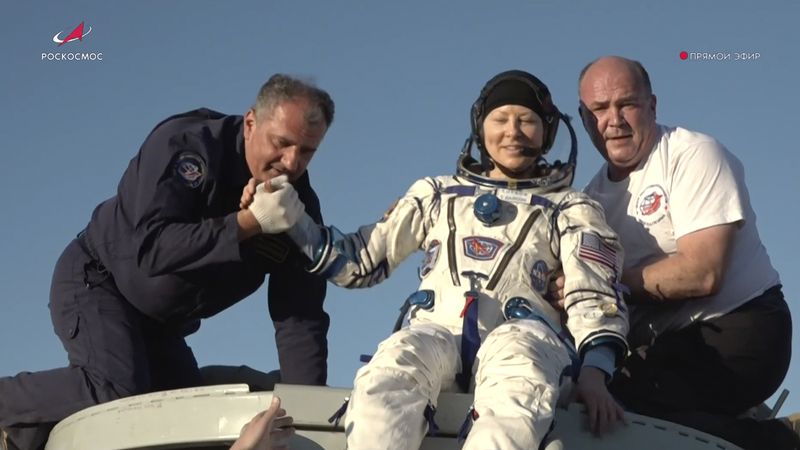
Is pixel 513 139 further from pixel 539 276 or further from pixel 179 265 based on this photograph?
pixel 179 265

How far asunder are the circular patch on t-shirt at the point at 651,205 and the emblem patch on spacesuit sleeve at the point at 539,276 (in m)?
1.09

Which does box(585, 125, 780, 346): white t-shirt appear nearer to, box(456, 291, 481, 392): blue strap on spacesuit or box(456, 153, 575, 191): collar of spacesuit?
box(456, 153, 575, 191): collar of spacesuit

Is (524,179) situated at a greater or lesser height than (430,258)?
greater

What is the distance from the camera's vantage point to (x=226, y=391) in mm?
5176

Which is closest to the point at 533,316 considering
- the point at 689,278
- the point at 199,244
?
the point at 689,278

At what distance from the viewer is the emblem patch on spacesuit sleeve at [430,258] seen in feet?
18.9

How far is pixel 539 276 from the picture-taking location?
569cm

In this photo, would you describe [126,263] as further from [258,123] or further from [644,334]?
[644,334]

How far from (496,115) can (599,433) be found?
5.42 ft

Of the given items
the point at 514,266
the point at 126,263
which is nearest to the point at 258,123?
the point at 126,263

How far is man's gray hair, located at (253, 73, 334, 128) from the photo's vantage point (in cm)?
645

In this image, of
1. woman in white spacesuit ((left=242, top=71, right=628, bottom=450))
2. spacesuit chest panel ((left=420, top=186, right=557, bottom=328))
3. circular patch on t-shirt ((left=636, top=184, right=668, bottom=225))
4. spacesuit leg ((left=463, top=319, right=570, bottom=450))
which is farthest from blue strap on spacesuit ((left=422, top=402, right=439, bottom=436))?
circular patch on t-shirt ((left=636, top=184, right=668, bottom=225))

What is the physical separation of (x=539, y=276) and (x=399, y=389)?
3.61 feet

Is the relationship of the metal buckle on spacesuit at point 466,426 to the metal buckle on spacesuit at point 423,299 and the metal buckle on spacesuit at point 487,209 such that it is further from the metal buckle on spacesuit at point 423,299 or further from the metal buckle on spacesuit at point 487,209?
the metal buckle on spacesuit at point 487,209
